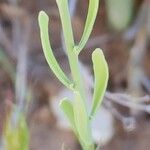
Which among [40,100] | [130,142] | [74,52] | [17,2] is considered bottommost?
[130,142]

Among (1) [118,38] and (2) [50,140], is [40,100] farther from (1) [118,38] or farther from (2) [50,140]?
(1) [118,38]

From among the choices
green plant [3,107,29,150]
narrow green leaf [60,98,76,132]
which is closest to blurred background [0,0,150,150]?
green plant [3,107,29,150]

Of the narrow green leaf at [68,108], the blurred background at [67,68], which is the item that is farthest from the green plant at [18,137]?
the blurred background at [67,68]

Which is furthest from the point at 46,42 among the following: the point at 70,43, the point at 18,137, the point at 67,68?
the point at 67,68

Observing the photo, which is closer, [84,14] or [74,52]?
[74,52]

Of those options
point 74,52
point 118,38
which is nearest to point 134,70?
point 118,38

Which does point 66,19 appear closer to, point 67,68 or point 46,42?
point 46,42

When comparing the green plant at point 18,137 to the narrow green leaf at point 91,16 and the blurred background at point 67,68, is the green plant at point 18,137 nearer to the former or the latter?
the narrow green leaf at point 91,16
